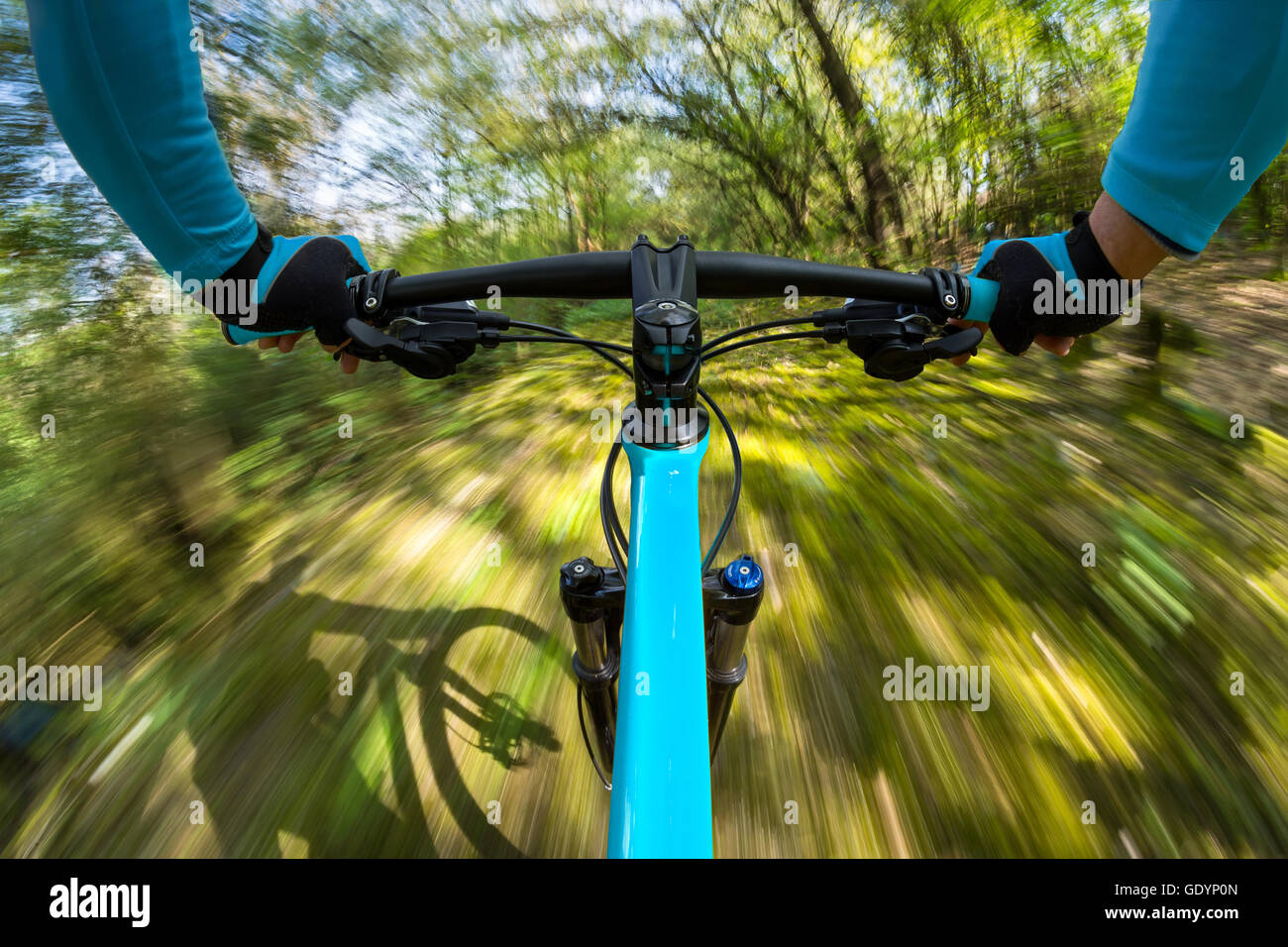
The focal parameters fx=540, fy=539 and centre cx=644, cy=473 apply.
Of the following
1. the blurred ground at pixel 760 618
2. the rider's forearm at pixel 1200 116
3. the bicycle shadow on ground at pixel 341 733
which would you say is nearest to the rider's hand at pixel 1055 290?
the rider's forearm at pixel 1200 116

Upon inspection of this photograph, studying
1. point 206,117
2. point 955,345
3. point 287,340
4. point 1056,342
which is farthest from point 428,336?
point 1056,342

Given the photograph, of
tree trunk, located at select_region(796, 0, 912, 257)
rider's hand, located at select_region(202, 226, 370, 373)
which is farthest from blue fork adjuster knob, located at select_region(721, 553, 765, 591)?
tree trunk, located at select_region(796, 0, 912, 257)

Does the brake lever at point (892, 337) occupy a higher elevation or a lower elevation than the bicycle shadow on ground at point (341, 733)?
higher

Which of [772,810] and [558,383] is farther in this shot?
[558,383]

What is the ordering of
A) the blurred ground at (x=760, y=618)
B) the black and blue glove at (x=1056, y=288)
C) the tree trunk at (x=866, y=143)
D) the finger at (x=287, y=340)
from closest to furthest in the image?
1. the black and blue glove at (x=1056, y=288)
2. the finger at (x=287, y=340)
3. the blurred ground at (x=760, y=618)
4. the tree trunk at (x=866, y=143)

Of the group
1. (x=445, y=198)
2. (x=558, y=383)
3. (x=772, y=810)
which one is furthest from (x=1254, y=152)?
(x=445, y=198)

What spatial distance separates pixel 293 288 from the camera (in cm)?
109

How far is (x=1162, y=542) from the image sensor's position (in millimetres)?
2465

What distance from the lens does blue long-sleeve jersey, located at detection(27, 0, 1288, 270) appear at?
784 millimetres

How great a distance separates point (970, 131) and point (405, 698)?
23.6 feet

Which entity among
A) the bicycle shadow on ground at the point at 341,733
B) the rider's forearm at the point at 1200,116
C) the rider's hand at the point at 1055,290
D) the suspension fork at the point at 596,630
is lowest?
the bicycle shadow on ground at the point at 341,733

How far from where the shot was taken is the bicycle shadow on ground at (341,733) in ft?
6.36

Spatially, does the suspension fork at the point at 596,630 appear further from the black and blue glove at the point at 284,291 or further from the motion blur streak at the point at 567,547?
the black and blue glove at the point at 284,291
